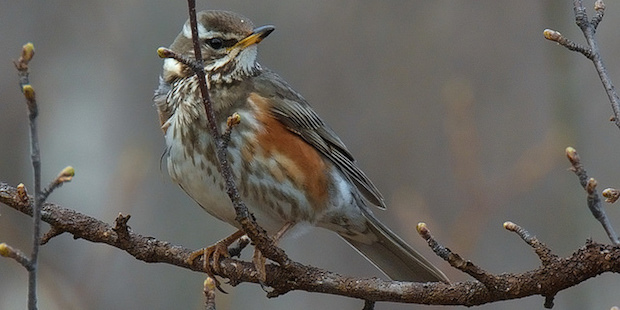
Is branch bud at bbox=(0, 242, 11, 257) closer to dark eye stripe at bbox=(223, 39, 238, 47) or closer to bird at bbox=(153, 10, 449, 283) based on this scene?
bird at bbox=(153, 10, 449, 283)

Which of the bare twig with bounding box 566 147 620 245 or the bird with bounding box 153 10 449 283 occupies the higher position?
the bird with bounding box 153 10 449 283

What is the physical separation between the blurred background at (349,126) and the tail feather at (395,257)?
991 mm

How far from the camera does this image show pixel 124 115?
24.8ft

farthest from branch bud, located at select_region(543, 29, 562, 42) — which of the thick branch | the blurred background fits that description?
the blurred background

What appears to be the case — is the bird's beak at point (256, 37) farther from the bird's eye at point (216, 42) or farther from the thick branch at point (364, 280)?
the thick branch at point (364, 280)

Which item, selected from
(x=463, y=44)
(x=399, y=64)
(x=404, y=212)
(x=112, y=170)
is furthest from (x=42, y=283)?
(x=463, y=44)

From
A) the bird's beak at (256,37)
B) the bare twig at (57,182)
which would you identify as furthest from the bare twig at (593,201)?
the bird's beak at (256,37)

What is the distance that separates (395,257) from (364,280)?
1319 mm

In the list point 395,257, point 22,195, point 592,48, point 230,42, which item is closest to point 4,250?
point 22,195

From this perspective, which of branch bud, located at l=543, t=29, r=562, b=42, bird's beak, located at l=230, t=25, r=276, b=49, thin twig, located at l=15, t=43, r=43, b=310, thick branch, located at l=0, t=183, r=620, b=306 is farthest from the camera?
bird's beak, located at l=230, t=25, r=276, b=49

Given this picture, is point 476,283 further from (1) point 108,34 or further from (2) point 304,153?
(1) point 108,34

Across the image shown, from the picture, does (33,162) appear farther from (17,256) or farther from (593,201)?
(593,201)

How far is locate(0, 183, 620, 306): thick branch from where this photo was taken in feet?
10.2

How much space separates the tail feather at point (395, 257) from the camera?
481 cm
